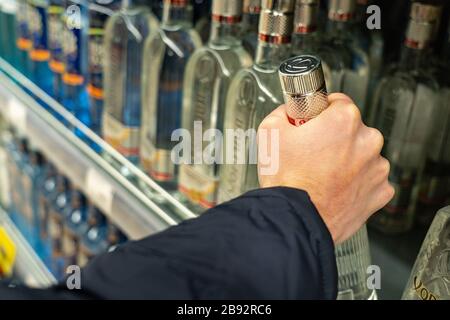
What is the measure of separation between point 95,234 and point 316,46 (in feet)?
2.76

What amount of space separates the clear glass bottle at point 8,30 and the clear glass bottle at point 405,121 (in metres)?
1.21

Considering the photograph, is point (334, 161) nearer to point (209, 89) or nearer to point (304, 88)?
point (304, 88)

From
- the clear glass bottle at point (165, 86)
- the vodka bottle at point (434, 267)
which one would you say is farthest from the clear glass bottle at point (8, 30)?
the vodka bottle at point (434, 267)

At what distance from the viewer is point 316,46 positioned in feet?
3.14

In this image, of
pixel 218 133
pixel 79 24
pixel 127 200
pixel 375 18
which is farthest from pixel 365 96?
pixel 79 24

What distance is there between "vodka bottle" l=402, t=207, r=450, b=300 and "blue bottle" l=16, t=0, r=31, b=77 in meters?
1.23

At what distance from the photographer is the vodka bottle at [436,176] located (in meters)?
0.98

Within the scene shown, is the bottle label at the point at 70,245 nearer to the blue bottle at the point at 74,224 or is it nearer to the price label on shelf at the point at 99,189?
the blue bottle at the point at 74,224

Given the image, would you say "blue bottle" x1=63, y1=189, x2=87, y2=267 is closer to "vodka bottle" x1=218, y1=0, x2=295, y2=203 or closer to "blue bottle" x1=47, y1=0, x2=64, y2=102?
"blue bottle" x1=47, y1=0, x2=64, y2=102

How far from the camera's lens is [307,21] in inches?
34.0
